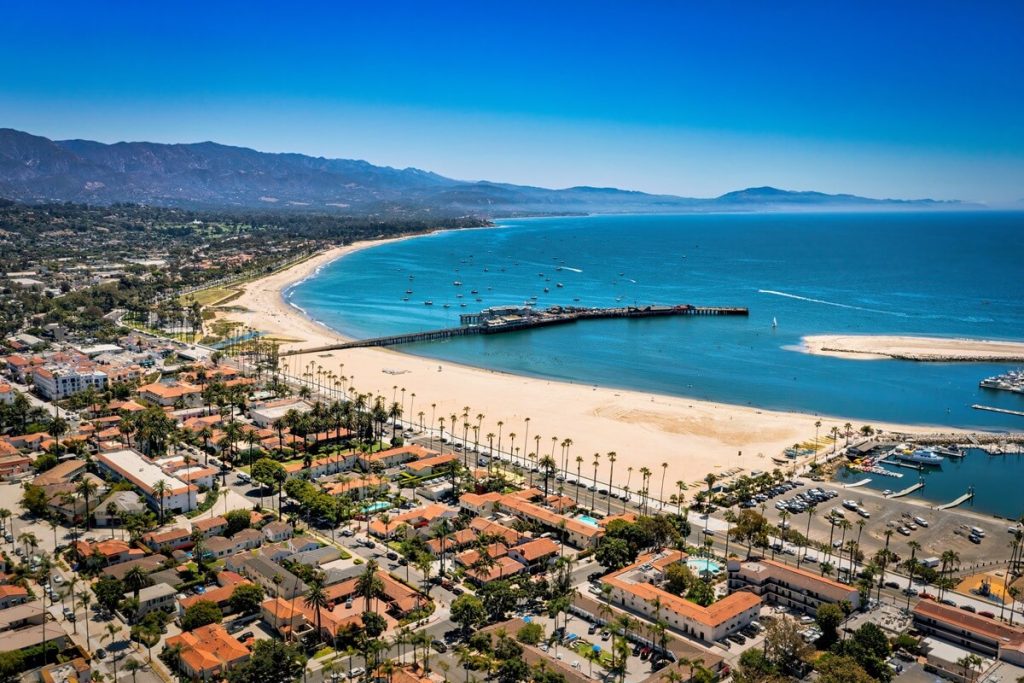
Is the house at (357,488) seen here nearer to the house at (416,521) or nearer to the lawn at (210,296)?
the house at (416,521)

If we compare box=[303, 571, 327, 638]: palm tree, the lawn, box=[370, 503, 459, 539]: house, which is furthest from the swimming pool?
the lawn

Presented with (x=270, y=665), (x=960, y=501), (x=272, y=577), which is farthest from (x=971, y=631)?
(x=272, y=577)

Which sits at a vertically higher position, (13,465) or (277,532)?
(277,532)

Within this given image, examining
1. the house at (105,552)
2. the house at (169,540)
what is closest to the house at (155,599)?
the house at (105,552)

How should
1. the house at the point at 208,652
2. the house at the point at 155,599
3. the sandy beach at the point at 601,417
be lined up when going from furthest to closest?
the sandy beach at the point at 601,417 < the house at the point at 155,599 < the house at the point at 208,652

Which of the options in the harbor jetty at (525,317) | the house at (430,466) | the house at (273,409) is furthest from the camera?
the harbor jetty at (525,317)

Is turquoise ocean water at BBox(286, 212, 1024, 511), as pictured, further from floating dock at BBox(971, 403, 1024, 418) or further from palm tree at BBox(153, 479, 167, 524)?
palm tree at BBox(153, 479, 167, 524)

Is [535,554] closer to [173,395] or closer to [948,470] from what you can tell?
[948,470]
